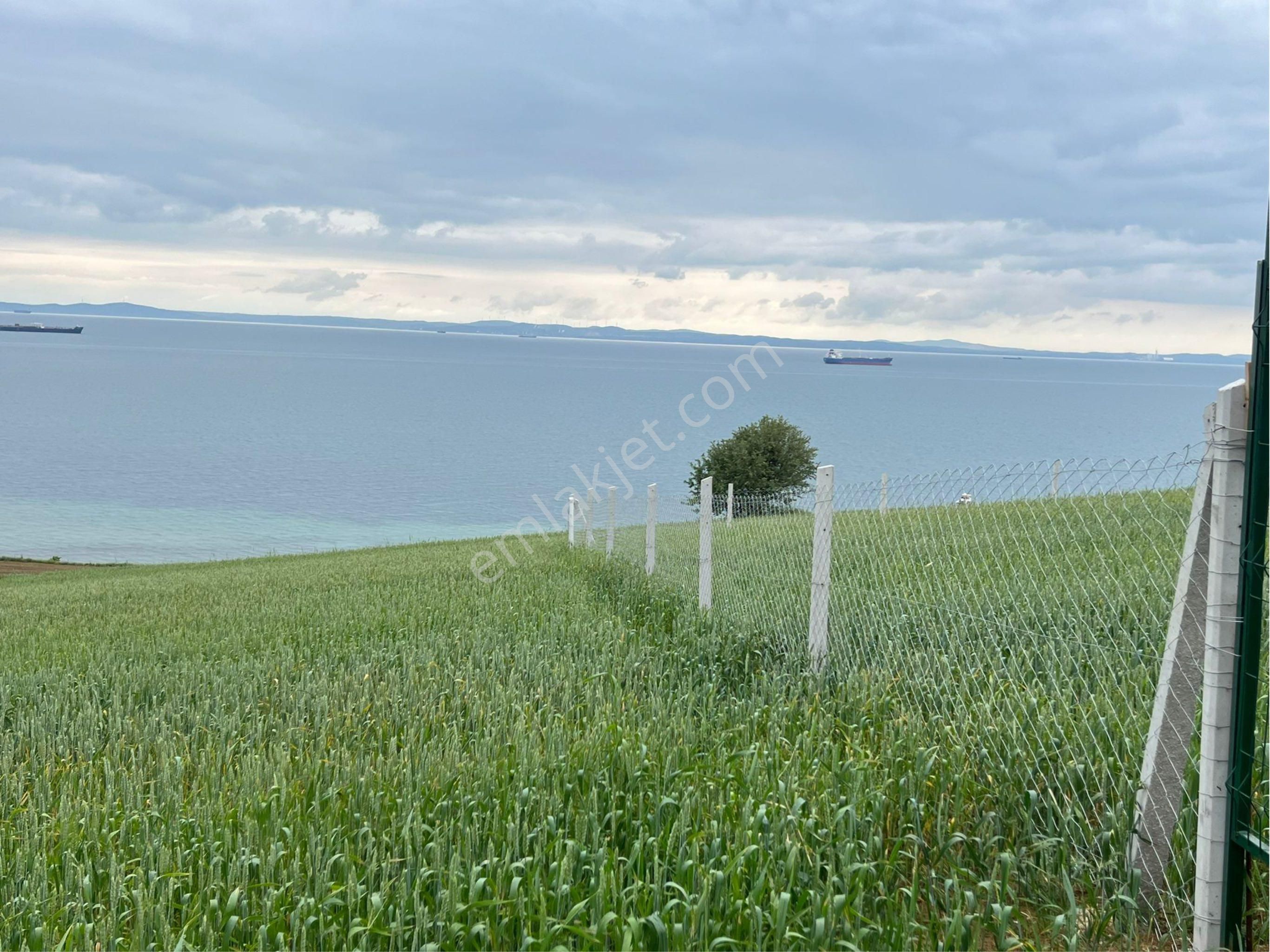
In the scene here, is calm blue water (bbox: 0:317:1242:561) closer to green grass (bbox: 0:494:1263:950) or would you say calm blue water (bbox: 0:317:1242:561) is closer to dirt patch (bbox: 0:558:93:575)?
dirt patch (bbox: 0:558:93:575)

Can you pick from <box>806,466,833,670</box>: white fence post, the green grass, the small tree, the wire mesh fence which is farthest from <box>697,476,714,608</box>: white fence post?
the small tree

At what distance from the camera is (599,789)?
4.54m

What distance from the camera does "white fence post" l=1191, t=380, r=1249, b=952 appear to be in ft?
10.4

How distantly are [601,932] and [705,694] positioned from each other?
3231 millimetres

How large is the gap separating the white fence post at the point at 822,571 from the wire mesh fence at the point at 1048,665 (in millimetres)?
126

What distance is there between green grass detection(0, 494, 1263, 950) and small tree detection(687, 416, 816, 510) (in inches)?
1200

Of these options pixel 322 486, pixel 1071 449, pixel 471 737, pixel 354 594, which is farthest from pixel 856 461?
pixel 471 737

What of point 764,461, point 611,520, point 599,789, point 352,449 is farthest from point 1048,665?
point 352,449

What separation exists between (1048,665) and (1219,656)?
6.55ft

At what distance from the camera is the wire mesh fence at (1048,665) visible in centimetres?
372

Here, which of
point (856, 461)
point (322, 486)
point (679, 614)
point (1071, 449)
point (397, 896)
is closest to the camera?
point (397, 896)

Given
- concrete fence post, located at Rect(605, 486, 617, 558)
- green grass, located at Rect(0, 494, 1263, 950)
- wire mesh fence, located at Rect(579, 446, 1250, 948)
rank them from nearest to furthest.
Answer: green grass, located at Rect(0, 494, 1263, 950) < wire mesh fence, located at Rect(579, 446, 1250, 948) < concrete fence post, located at Rect(605, 486, 617, 558)

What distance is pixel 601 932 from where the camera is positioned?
3.25 meters

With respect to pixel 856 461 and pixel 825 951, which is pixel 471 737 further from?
pixel 856 461
